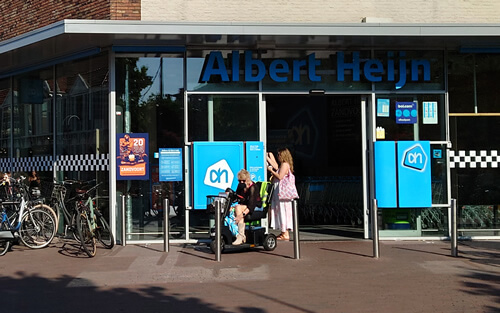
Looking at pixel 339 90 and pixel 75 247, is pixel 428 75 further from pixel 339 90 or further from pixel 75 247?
pixel 75 247

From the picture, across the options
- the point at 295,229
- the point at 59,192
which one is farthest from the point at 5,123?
the point at 295,229

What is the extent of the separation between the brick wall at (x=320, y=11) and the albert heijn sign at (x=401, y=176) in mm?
2523

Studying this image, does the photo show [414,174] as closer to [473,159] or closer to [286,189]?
[473,159]

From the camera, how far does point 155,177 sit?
12234 millimetres

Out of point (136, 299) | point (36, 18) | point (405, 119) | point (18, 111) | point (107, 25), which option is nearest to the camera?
point (136, 299)

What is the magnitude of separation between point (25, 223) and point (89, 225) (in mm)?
1577

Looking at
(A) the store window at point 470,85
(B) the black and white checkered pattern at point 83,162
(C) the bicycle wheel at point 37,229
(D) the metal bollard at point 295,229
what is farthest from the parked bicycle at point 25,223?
(A) the store window at point 470,85

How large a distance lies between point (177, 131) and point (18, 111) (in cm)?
492

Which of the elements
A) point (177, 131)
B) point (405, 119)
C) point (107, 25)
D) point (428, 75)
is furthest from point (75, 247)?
point (428, 75)

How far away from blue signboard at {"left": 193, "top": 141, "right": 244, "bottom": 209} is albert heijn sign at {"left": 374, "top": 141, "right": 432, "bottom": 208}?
2.69 m

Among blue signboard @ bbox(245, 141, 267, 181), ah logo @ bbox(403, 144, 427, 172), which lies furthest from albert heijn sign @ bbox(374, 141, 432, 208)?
blue signboard @ bbox(245, 141, 267, 181)

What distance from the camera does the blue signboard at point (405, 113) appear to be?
488 inches

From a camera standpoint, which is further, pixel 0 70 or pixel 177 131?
pixel 0 70

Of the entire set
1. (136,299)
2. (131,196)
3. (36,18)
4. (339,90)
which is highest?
(36,18)
